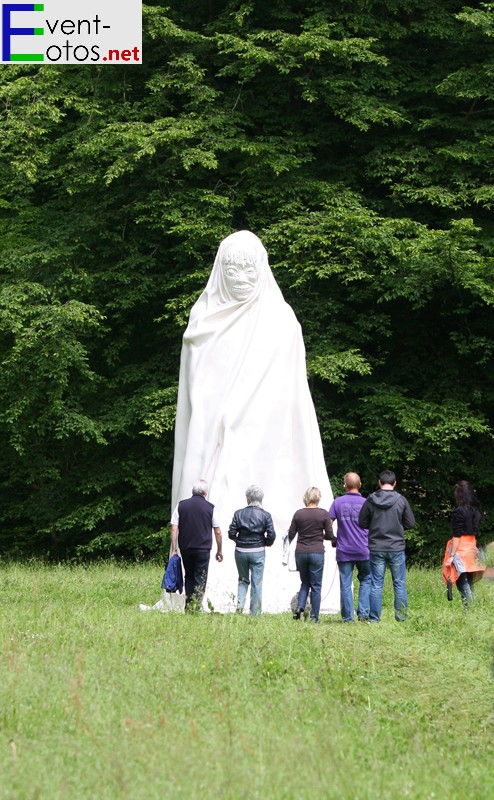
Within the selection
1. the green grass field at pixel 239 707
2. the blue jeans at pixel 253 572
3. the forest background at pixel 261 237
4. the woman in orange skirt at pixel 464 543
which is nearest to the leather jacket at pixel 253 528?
the blue jeans at pixel 253 572

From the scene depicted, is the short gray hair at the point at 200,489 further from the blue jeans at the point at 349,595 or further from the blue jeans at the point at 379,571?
the blue jeans at the point at 379,571

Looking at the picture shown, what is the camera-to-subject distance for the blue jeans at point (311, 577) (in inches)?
486

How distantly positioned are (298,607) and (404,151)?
490 inches

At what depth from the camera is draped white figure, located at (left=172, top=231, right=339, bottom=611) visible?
14.3m

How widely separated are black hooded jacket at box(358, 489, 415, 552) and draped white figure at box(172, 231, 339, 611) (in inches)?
75.2

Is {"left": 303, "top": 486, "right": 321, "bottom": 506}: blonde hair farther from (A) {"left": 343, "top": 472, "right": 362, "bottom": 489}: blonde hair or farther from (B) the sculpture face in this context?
(B) the sculpture face

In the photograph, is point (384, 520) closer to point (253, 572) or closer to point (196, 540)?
point (253, 572)

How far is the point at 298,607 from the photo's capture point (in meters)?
12.7

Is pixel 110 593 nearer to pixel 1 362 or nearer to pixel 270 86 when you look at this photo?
pixel 1 362

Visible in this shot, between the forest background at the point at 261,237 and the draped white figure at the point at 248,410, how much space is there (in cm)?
562

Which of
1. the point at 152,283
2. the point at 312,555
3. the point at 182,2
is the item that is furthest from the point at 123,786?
the point at 182,2

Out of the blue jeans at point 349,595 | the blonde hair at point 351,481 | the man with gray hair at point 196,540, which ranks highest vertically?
the blonde hair at point 351,481

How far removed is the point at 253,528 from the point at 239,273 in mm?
3861

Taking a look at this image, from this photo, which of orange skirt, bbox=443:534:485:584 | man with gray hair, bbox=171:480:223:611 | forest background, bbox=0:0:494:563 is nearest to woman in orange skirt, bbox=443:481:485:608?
orange skirt, bbox=443:534:485:584
